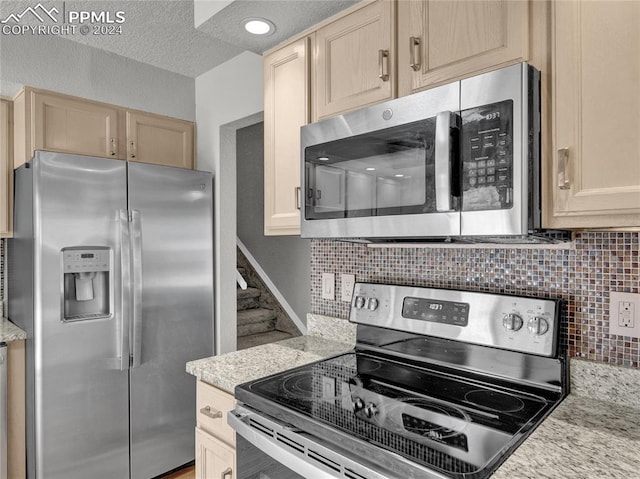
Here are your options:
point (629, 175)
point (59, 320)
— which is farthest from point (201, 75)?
point (629, 175)

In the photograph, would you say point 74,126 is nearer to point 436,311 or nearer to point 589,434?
point 436,311

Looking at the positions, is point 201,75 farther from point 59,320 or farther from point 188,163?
point 59,320

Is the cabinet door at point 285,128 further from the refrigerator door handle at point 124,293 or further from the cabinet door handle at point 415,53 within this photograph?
the refrigerator door handle at point 124,293

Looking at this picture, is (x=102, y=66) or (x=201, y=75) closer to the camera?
(x=102, y=66)

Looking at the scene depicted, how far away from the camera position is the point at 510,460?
87 centimetres

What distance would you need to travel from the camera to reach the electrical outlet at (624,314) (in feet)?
3.78

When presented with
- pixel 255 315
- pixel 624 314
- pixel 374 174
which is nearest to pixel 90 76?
pixel 374 174

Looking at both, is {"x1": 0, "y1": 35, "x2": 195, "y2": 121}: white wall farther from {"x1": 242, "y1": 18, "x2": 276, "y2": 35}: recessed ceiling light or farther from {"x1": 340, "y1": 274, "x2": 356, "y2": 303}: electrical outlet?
{"x1": 340, "y1": 274, "x2": 356, "y2": 303}: electrical outlet

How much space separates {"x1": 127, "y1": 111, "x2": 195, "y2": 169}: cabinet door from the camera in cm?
263

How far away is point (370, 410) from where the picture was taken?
114cm

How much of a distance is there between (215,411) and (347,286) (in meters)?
0.74

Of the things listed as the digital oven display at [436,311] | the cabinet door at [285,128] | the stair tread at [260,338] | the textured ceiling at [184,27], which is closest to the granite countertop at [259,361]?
the digital oven display at [436,311]

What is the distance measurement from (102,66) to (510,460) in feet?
10.0

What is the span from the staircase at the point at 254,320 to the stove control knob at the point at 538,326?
3.11 m
